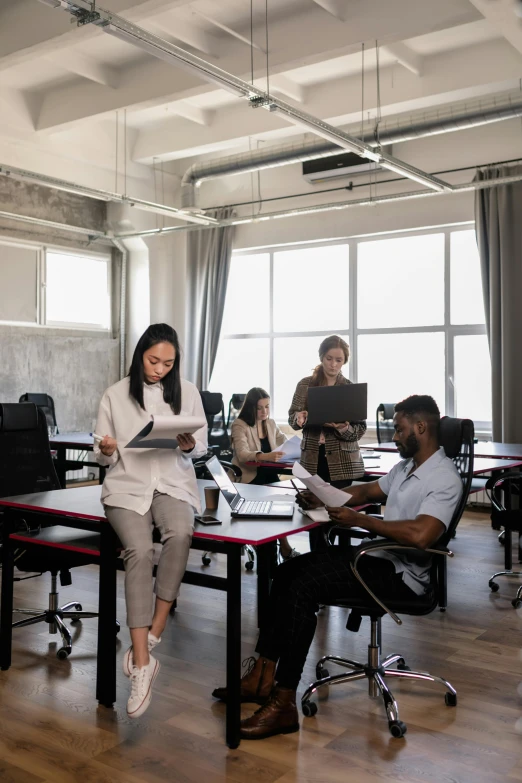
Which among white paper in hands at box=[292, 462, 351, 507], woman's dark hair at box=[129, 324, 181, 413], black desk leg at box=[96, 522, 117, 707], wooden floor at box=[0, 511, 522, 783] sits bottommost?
wooden floor at box=[0, 511, 522, 783]

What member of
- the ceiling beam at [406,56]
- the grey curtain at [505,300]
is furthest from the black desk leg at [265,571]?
the ceiling beam at [406,56]

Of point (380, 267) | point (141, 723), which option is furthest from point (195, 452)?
point (380, 267)

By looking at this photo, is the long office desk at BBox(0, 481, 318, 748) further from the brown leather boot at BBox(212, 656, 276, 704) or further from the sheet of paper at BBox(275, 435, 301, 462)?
the sheet of paper at BBox(275, 435, 301, 462)

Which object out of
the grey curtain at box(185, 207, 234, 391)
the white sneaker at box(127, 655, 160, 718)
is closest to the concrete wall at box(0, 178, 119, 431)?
the grey curtain at box(185, 207, 234, 391)

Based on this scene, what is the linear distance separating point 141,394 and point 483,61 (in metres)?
4.58

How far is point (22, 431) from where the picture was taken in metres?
3.90

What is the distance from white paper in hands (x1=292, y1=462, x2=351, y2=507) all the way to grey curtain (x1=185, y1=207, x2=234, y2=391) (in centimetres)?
636

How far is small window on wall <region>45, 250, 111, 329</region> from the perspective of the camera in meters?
9.02

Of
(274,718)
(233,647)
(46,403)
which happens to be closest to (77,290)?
(46,403)

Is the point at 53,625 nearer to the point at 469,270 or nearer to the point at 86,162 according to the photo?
the point at 469,270

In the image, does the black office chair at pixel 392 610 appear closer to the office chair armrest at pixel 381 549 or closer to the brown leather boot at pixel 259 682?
the office chair armrest at pixel 381 549

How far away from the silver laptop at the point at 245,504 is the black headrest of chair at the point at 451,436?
0.67 metres

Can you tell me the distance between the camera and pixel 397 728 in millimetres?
2580

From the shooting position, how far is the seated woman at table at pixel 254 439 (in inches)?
200
